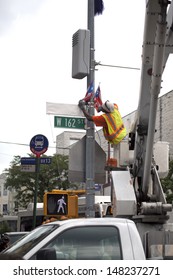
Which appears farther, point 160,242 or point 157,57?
point 157,57

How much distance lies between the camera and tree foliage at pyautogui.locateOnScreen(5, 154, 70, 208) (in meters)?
49.2

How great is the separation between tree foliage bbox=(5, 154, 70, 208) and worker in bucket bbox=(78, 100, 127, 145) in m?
38.1

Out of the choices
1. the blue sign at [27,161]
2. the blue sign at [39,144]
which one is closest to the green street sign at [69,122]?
the blue sign at [39,144]

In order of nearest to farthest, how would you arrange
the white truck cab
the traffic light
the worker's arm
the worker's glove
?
the white truck cab → the traffic light → the worker's arm → the worker's glove

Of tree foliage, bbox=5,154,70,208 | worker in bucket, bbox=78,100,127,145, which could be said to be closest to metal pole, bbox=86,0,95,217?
worker in bucket, bbox=78,100,127,145

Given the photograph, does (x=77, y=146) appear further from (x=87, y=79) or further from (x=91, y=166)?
(x=87, y=79)

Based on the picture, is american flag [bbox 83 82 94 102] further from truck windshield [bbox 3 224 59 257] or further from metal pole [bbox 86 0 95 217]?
truck windshield [bbox 3 224 59 257]

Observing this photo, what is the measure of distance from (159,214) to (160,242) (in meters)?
2.26

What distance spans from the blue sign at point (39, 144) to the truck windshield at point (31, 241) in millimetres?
8798

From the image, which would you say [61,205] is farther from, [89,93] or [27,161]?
[27,161]

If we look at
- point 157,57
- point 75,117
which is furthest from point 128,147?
point 157,57
